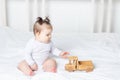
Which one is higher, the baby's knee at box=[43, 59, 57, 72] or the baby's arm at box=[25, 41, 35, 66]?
the baby's arm at box=[25, 41, 35, 66]

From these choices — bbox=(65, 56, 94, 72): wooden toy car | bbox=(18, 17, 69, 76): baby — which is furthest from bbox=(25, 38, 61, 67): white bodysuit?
bbox=(65, 56, 94, 72): wooden toy car

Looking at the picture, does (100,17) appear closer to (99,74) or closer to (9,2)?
(9,2)

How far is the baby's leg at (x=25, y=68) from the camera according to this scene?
124 cm

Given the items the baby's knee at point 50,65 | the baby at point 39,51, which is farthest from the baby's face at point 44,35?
the baby's knee at point 50,65

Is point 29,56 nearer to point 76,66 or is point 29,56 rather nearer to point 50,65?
point 50,65

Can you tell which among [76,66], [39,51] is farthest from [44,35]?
[76,66]

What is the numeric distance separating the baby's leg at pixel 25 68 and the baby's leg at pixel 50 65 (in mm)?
77

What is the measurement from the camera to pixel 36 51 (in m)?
1.33

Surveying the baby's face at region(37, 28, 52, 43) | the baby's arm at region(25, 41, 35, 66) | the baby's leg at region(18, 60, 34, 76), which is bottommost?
the baby's leg at region(18, 60, 34, 76)

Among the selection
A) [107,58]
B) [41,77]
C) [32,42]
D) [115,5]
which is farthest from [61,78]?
[115,5]

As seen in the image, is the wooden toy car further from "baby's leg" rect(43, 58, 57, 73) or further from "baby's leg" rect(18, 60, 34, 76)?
"baby's leg" rect(18, 60, 34, 76)

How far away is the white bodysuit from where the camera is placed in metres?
1.32

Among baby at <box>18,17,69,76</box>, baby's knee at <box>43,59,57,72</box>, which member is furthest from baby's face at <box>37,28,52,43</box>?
baby's knee at <box>43,59,57,72</box>

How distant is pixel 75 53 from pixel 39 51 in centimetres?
27
